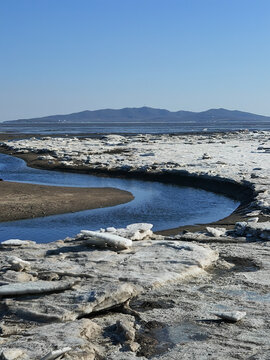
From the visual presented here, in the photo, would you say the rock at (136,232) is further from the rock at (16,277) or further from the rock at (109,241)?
the rock at (16,277)

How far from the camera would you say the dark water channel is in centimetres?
1561

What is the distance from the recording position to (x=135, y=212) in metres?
18.5

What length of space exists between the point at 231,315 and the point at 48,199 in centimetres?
1451

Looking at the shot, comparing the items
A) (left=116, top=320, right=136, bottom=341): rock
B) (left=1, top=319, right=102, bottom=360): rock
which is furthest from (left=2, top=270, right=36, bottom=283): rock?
(left=116, top=320, right=136, bottom=341): rock

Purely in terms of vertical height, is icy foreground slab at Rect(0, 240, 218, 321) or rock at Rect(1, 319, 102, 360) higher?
icy foreground slab at Rect(0, 240, 218, 321)

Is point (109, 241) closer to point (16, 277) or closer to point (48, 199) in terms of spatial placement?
point (16, 277)

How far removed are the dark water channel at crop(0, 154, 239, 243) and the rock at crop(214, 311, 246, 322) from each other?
8283 millimetres

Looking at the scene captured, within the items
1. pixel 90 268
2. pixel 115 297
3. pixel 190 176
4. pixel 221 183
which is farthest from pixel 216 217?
pixel 115 297

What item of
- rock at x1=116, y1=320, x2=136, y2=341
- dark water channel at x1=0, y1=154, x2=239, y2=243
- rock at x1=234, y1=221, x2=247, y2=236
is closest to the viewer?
rock at x1=116, y1=320, x2=136, y2=341

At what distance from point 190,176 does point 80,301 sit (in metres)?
19.1

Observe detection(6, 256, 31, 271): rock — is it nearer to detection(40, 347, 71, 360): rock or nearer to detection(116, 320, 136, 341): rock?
detection(116, 320, 136, 341): rock

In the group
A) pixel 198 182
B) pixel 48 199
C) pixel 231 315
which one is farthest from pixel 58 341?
pixel 198 182

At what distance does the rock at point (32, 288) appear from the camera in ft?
24.0

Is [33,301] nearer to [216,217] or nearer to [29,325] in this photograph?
[29,325]
